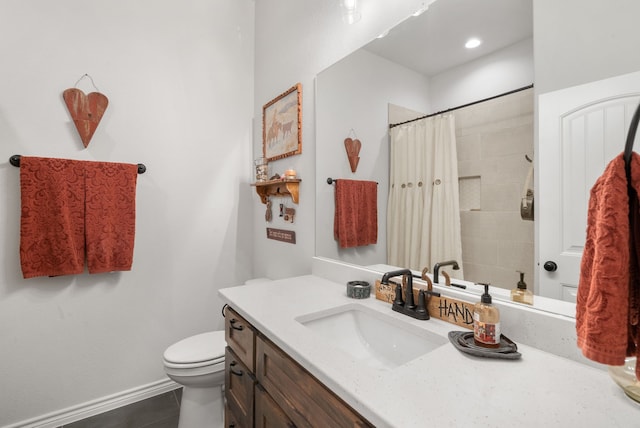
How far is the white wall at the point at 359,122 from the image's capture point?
1.32 metres

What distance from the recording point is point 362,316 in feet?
3.97

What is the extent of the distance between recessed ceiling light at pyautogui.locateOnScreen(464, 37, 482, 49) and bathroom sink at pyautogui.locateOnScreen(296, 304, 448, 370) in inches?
38.1

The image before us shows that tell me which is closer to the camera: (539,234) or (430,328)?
(539,234)

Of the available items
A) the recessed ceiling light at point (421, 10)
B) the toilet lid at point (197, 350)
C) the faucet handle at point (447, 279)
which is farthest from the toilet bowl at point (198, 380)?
the recessed ceiling light at point (421, 10)

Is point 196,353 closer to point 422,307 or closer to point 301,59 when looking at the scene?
point 422,307

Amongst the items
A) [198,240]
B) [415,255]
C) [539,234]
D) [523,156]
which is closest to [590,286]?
[539,234]

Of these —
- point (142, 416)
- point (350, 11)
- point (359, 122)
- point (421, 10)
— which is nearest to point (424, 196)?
point (359, 122)

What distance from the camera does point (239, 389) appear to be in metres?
1.24

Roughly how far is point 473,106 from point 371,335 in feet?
2.97

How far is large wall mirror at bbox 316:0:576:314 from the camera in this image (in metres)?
0.90

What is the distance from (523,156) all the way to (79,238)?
2172 millimetres

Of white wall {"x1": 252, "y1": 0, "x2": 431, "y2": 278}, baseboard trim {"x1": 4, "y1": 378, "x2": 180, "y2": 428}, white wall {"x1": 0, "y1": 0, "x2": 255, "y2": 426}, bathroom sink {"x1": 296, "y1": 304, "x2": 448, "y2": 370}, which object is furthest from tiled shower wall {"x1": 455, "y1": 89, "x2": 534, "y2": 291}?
baseboard trim {"x1": 4, "y1": 378, "x2": 180, "y2": 428}

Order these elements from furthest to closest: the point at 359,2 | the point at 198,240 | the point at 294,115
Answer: the point at 198,240
the point at 294,115
the point at 359,2

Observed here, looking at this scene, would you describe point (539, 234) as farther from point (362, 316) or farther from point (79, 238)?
point (79, 238)
